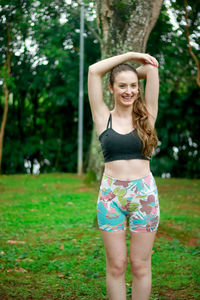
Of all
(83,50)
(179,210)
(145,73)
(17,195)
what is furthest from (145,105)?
(83,50)

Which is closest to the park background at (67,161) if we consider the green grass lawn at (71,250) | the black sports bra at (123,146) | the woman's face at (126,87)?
the green grass lawn at (71,250)

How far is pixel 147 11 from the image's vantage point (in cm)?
548

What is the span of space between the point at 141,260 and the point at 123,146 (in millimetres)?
768

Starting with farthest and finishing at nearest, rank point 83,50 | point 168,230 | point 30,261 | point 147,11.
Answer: point 83,50, point 168,230, point 147,11, point 30,261

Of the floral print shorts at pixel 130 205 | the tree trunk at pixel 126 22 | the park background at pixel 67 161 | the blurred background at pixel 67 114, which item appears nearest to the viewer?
the floral print shorts at pixel 130 205

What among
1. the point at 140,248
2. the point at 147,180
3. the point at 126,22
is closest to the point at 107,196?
the point at 147,180

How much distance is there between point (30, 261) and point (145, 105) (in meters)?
2.61

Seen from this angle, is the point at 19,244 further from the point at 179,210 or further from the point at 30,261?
the point at 179,210

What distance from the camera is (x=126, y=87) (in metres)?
2.96

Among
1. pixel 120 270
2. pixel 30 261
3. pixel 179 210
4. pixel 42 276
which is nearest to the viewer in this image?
pixel 120 270

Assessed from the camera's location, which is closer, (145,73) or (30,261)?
(145,73)

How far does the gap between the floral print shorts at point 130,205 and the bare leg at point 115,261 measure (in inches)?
2.1

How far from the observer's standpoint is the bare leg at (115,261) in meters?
2.85

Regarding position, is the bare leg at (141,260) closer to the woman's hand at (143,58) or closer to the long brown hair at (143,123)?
the long brown hair at (143,123)
